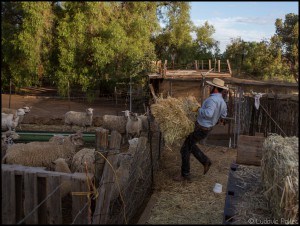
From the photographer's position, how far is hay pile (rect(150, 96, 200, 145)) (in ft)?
23.4

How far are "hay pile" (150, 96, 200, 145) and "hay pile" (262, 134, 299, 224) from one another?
2550mm

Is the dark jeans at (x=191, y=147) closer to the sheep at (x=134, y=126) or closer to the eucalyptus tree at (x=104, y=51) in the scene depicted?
the eucalyptus tree at (x=104, y=51)

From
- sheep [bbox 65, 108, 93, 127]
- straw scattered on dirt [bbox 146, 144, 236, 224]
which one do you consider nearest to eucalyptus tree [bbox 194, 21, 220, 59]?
sheep [bbox 65, 108, 93, 127]

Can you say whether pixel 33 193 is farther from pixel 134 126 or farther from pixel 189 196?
pixel 134 126

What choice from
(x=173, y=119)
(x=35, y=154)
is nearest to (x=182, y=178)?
(x=173, y=119)

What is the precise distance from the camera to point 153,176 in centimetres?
735

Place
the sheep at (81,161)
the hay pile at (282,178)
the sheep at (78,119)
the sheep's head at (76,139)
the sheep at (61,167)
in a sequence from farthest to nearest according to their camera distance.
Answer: the sheep at (78,119), the sheep's head at (76,139), the sheep at (81,161), the sheep at (61,167), the hay pile at (282,178)

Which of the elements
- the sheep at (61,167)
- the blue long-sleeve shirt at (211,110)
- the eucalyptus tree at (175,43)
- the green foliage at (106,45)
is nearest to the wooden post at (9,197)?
the green foliage at (106,45)

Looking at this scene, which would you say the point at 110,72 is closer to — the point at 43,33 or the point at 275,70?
the point at 43,33

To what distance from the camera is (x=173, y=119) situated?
23.5ft

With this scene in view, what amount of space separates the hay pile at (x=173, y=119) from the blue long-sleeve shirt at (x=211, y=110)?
12.5 inches

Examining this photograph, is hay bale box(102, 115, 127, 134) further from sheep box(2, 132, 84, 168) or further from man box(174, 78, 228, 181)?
man box(174, 78, 228, 181)

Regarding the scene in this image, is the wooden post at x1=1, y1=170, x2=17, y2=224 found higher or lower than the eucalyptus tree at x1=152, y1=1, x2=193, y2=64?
lower

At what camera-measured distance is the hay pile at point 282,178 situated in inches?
154
